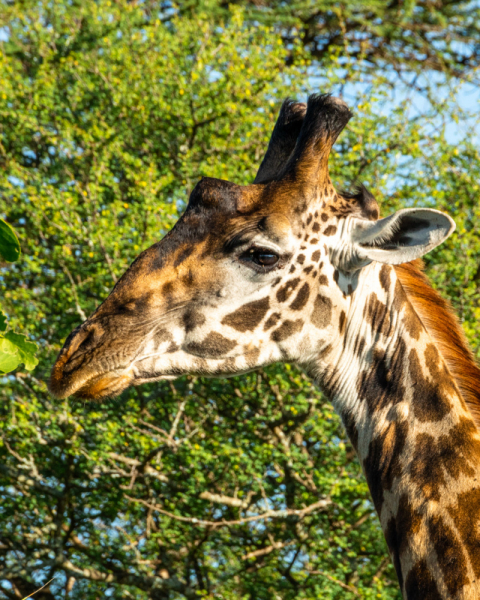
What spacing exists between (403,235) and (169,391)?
6742 millimetres

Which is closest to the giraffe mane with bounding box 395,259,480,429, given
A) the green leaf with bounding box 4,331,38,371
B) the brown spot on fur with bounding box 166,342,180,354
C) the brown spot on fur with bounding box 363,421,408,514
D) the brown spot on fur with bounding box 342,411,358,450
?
the brown spot on fur with bounding box 363,421,408,514

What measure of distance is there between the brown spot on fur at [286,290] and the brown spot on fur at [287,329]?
0.13m

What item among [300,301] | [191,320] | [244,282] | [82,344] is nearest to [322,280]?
[300,301]

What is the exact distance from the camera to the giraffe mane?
10.6ft

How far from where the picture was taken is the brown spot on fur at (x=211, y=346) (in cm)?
333

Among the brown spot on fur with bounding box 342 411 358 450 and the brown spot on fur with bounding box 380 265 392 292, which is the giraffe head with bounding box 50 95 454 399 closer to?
the brown spot on fur with bounding box 380 265 392 292

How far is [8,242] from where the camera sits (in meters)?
2.40

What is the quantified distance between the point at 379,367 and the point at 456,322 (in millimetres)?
557

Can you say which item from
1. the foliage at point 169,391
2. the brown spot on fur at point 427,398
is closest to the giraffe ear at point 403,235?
the brown spot on fur at point 427,398

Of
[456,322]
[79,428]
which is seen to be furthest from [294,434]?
[456,322]

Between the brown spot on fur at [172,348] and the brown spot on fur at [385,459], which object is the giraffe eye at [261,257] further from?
the brown spot on fur at [385,459]

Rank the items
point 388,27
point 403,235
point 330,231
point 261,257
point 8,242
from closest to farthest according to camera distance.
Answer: point 8,242
point 403,235
point 261,257
point 330,231
point 388,27

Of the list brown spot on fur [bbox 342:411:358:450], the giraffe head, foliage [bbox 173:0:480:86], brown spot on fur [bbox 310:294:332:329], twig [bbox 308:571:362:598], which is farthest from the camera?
foliage [bbox 173:0:480:86]

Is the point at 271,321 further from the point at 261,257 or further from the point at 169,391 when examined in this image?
the point at 169,391
